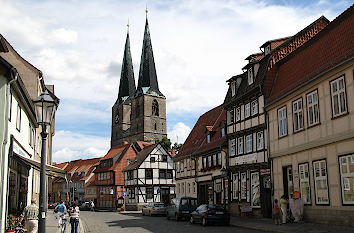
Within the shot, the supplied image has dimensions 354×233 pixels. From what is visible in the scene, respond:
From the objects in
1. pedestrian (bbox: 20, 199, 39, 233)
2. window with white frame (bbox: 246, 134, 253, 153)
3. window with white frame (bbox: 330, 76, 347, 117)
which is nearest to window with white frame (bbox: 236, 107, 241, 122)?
window with white frame (bbox: 246, 134, 253, 153)

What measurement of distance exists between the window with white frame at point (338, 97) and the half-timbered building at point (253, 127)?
311 inches

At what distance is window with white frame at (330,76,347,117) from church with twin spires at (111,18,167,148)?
98.1m

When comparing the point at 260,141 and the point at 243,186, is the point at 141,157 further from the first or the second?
the point at 260,141

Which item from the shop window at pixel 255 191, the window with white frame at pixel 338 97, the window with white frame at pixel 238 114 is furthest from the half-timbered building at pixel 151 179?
the window with white frame at pixel 338 97

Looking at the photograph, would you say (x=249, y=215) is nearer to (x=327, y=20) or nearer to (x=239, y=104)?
(x=239, y=104)

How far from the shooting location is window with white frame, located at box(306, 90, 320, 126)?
809 inches

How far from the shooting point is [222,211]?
79.5ft

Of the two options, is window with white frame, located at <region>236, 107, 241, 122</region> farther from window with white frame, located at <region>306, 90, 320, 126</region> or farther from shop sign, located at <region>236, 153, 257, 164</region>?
window with white frame, located at <region>306, 90, 320, 126</region>

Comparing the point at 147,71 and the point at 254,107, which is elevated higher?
the point at 147,71

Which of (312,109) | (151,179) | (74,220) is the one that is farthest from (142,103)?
(74,220)

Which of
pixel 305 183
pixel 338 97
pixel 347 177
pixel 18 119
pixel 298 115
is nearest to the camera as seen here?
pixel 347 177

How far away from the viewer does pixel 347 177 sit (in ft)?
59.2

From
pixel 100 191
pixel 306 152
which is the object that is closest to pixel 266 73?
pixel 306 152

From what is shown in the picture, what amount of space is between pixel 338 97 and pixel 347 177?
3523 millimetres
